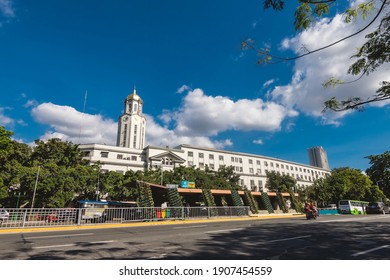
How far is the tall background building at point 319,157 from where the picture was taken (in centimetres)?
14312

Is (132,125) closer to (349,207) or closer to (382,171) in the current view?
(349,207)

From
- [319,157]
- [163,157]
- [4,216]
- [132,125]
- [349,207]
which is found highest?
[319,157]

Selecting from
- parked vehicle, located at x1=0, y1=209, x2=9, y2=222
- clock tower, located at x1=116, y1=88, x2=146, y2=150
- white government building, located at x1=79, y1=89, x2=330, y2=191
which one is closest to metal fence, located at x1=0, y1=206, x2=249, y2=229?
parked vehicle, located at x1=0, y1=209, x2=9, y2=222

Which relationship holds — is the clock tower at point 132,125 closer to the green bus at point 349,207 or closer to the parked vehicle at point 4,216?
the green bus at point 349,207

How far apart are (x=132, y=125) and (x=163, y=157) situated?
2151 centimetres

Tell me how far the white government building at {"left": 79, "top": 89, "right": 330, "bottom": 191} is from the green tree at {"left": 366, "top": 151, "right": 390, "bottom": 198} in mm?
23821

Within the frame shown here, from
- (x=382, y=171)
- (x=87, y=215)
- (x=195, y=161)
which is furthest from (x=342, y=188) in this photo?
(x=87, y=215)

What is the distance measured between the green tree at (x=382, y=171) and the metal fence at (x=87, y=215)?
67042 mm

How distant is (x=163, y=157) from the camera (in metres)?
58.9

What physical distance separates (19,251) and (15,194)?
25.8 metres

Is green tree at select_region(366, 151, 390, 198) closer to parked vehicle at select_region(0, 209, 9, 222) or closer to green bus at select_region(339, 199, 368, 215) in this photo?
green bus at select_region(339, 199, 368, 215)

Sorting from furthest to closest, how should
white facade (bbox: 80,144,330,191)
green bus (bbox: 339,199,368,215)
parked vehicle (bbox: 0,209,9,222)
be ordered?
1. white facade (bbox: 80,144,330,191)
2. green bus (bbox: 339,199,368,215)
3. parked vehicle (bbox: 0,209,9,222)

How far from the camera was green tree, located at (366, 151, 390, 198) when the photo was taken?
64.7 m
